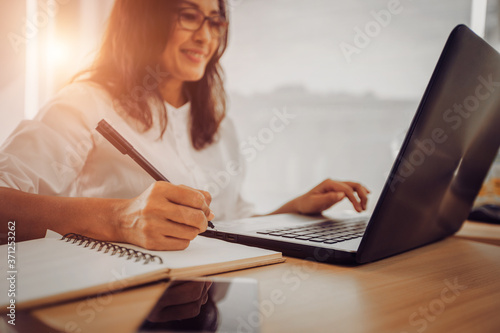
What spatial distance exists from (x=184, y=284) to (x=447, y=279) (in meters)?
0.32

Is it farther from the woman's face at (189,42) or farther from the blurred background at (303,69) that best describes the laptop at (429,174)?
the blurred background at (303,69)

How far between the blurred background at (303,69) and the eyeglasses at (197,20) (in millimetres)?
629

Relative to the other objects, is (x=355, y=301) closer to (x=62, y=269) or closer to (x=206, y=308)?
(x=206, y=308)

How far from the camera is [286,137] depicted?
1858 mm

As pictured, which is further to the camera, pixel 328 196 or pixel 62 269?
pixel 328 196

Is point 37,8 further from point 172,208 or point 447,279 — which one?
point 447,279

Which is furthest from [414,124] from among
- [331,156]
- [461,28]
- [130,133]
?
[331,156]

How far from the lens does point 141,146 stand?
977 mm

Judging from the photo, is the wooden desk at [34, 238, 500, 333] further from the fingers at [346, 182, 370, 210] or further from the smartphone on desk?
the fingers at [346, 182, 370, 210]

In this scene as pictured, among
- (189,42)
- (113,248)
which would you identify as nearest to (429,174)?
(113,248)

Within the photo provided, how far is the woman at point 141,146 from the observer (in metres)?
0.53

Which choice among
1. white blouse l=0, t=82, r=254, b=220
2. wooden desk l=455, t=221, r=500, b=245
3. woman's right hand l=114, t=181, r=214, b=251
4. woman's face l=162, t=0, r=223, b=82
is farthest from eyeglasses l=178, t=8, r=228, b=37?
wooden desk l=455, t=221, r=500, b=245

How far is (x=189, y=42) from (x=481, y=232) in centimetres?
90

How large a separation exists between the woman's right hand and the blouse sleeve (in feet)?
1.09
